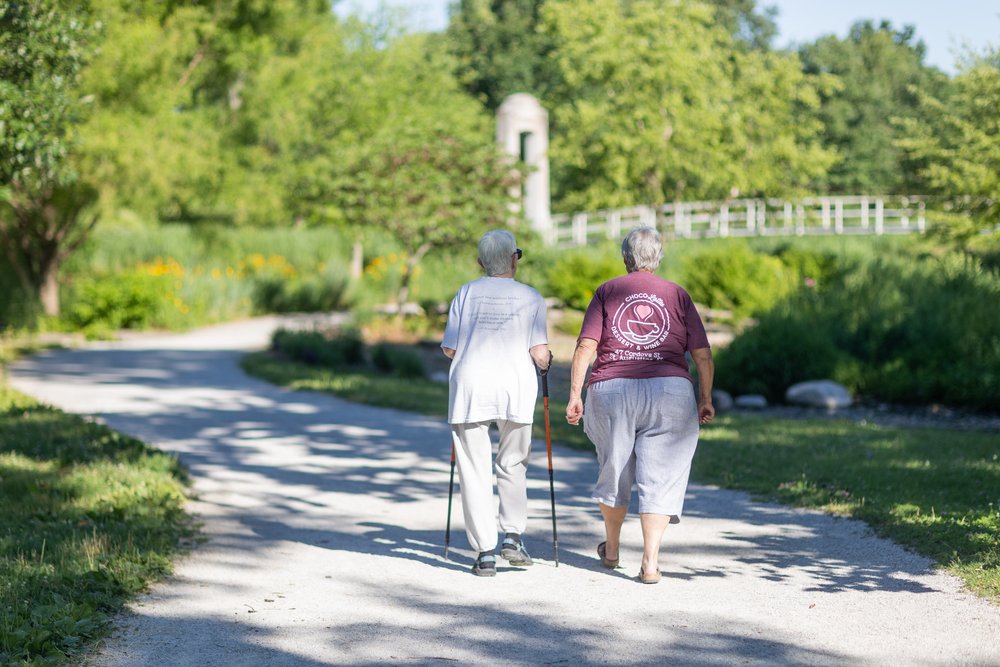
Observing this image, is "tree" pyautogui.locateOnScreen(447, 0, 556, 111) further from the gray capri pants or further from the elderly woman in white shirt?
the gray capri pants

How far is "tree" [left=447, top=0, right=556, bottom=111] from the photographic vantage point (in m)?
64.0

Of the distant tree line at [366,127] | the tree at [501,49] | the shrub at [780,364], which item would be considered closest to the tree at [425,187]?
the distant tree line at [366,127]

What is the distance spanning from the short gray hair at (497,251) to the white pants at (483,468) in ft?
2.51

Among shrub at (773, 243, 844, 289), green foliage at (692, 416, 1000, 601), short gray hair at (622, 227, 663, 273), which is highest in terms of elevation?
shrub at (773, 243, 844, 289)

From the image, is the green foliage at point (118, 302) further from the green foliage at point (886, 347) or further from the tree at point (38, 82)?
the green foliage at point (886, 347)

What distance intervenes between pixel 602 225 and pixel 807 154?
6.97 meters

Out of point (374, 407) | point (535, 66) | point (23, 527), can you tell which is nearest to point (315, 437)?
point (374, 407)

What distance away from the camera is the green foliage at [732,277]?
81.0ft

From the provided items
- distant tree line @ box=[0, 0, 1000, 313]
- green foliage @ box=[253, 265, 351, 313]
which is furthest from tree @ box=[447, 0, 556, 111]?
green foliage @ box=[253, 265, 351, 313]

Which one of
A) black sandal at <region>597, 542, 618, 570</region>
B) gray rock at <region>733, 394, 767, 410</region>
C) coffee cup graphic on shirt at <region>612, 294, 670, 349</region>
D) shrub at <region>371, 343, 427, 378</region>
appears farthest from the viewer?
shrub at <region>371, 343, 427, 378</region>

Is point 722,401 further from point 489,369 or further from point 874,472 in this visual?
point 489,369

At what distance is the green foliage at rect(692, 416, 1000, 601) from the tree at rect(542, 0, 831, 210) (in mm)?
25126

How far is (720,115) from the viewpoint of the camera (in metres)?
36.8

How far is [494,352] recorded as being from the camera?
19.7 feet
